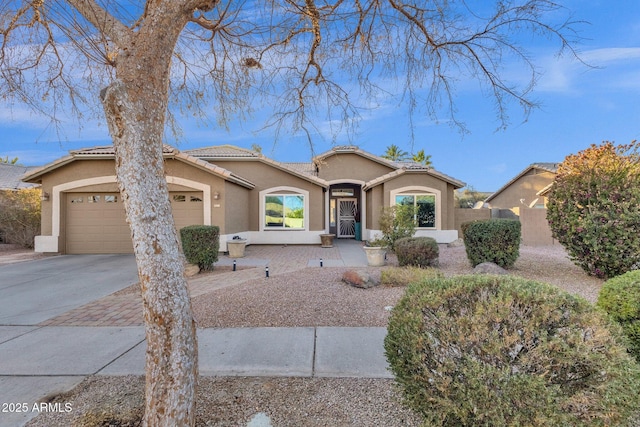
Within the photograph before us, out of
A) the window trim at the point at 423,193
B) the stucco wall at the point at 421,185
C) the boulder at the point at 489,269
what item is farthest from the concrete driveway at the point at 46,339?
the window trim at the point at 423,193

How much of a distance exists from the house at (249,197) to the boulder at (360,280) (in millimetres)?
3671

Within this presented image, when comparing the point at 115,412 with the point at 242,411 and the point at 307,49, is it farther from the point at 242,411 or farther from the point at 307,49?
the point at 307,49

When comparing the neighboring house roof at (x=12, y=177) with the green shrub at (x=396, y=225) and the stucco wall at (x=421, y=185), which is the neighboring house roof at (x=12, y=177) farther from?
the green shrub at (x=396, y=225)

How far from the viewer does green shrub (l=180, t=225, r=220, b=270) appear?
9.41 meters

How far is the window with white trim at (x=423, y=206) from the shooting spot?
16.9 m

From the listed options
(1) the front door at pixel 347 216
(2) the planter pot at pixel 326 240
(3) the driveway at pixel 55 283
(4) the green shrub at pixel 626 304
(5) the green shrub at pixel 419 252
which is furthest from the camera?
(1) the front door at pixel 347 216

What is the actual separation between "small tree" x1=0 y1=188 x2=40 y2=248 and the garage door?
3.88 m

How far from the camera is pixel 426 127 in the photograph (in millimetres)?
4789

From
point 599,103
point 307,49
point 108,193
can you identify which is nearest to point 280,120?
point 307,49

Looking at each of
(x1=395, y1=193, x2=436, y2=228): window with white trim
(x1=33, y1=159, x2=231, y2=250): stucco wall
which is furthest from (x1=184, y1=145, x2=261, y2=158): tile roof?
(x1=395, y1=193, x2=436, y2=228): window with white trim

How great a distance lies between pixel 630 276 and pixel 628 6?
12.9ft

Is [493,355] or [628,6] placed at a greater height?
[628,6]

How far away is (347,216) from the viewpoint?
20.7 metres

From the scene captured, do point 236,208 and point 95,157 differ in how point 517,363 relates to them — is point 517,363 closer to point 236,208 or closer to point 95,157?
point 236,208
